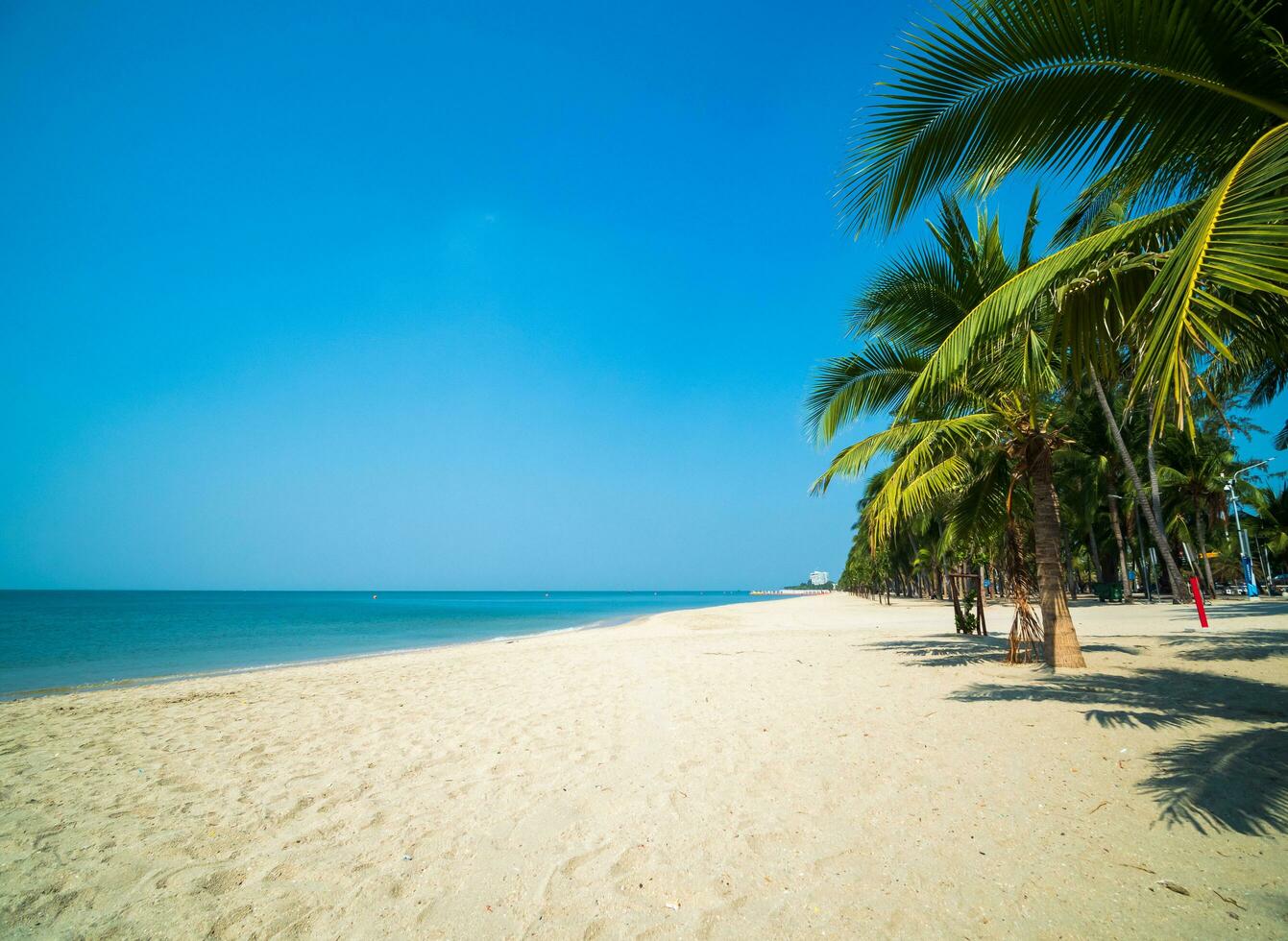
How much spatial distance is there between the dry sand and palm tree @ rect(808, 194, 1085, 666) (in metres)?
2.22

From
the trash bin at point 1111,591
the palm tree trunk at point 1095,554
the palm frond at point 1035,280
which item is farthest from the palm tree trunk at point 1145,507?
the palm frond at point 1035,280

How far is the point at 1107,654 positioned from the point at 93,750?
13.5m

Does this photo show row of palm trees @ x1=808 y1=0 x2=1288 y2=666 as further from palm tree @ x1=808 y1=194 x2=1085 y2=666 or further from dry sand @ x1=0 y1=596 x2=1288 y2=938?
dry sand @ x1=0 y1=596 x2=1288 y2=938

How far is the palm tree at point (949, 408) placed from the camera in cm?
721

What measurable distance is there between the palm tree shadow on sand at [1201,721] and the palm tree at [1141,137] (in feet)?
7.91

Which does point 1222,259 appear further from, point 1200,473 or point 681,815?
point 1200,473

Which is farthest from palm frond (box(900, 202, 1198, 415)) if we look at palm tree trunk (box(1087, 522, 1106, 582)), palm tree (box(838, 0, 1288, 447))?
palm tree trunk (box(1087, 522, 1106, 582))

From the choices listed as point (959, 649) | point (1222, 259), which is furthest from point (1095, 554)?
point (1222, 259)

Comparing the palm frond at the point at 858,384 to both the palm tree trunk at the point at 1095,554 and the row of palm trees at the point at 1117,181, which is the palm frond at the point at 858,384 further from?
the palm tree trunk at the point at 1095,554

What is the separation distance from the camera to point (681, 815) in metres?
3.63

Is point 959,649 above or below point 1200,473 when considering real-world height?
below

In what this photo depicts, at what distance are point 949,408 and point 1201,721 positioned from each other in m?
5.16

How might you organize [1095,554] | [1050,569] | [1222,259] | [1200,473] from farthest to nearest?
[1095,554] < [1200,473] < [1050,569] < [1222,259]

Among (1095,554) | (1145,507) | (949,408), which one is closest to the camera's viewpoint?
(949,408)
